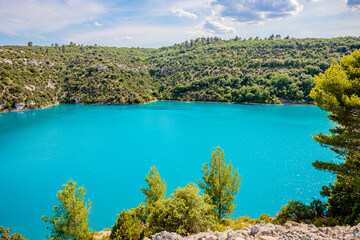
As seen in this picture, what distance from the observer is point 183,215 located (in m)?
15.0

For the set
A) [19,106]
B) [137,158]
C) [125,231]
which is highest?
[19,106]

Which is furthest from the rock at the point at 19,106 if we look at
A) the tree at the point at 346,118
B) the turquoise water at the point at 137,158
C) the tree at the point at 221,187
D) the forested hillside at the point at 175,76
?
the tree at the point at 346,118

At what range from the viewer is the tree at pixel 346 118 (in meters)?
12.1

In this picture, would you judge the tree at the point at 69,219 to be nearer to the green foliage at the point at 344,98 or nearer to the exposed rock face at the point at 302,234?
the exposed rock face at the point at 302,234

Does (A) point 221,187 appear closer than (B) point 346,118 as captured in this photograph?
No

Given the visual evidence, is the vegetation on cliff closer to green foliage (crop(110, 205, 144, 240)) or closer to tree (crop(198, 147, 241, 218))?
tree (crop(198, 147, 241, 218))

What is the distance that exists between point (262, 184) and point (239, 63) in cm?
9737

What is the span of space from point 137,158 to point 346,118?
106ft

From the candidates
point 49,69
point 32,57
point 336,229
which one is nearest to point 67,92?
point 49,69

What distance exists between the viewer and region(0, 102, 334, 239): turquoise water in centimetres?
2494

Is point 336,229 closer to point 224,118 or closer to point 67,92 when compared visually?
point 224,118

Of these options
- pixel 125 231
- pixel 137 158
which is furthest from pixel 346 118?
pixel 137 158

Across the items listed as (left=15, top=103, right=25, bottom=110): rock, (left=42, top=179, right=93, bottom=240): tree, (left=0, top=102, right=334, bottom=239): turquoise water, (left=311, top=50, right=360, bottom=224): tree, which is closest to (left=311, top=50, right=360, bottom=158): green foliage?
(left=311, top=50, right=360, bottom=224): tree

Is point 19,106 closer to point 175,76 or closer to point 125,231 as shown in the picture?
point 175,76
